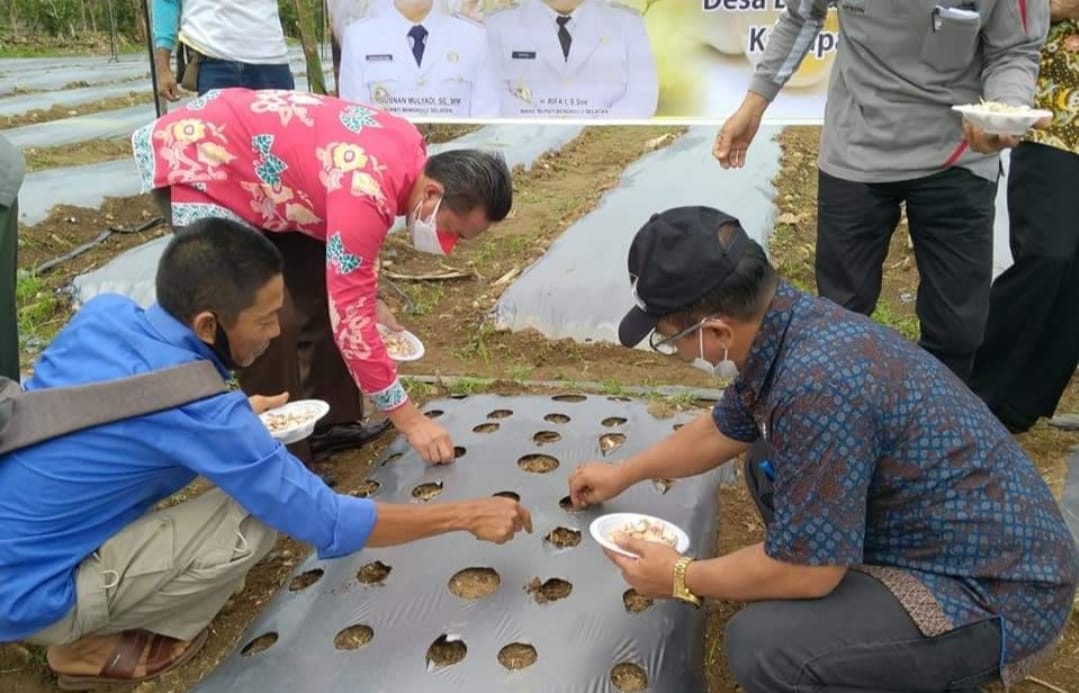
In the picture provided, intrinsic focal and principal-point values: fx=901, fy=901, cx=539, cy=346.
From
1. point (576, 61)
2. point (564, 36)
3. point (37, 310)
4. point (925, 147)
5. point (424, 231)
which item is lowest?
point (37, 310)

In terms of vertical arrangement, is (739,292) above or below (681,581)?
above

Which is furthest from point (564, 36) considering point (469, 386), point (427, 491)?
point (427, 491)

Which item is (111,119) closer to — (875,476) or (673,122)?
(673,122)

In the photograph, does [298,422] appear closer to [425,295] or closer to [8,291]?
[8,291]

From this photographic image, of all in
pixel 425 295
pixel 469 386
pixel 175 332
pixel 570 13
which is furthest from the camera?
pixel 425 295

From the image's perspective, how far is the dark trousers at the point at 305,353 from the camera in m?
2.63

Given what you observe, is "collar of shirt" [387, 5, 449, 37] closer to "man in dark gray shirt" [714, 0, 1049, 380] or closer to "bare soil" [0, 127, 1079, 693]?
"bare soil" [0, 127, 1079, 693]

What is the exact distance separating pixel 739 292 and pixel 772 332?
0.09 meters

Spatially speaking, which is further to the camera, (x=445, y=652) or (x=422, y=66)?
(x=422, y=66)

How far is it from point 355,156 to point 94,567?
1.12 m

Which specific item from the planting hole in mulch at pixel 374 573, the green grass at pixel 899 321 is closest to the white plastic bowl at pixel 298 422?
the planting hole in mulch at pixel 374 573

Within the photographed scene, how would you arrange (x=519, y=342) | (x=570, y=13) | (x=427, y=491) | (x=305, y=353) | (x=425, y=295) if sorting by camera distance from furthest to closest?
(x=425, y=295), (x=570, y=13), (x=519, y=342), (x=305, y=353), (x=427, y=491)

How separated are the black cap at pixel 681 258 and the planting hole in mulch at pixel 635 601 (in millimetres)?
734

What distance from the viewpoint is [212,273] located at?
1.76 m
